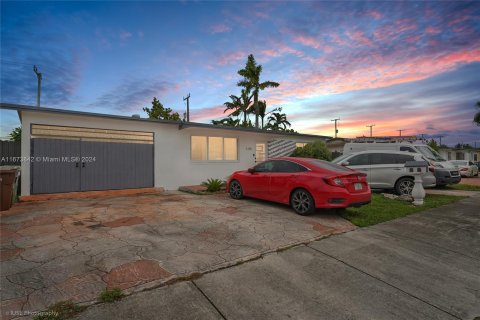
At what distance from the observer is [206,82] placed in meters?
13.7

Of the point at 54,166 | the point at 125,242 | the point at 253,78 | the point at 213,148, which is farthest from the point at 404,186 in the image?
the point at 253,78

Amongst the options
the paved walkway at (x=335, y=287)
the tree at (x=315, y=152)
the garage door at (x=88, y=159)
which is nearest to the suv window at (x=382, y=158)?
the tree at (x=315, y=152)

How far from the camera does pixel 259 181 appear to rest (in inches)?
289

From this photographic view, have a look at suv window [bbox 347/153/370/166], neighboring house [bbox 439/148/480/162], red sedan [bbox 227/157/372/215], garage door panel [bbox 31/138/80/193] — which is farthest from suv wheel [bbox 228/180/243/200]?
neighboring house [bbox 439/148/480/162]

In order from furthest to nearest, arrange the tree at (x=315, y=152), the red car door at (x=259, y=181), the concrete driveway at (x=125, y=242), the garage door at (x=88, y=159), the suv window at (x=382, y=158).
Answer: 1. the tree at (x=315, y=152)
2. the suv window at (x=382, y=158)
3. the garage door at (x=88, y=159)
4. the red car door at (x=259, y=181)
5. the concrete driveway at (x=125, y=242)

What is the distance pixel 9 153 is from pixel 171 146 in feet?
21.0

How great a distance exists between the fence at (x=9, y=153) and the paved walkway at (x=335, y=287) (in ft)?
35.5

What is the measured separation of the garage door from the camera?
27.9ft

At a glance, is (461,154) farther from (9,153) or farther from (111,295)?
(9,153)

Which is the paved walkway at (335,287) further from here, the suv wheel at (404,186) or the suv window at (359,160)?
the suv window at (359,160)

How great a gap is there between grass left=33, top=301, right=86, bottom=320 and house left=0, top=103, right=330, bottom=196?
Result: 808cm

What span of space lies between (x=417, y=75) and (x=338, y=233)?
1027 cm

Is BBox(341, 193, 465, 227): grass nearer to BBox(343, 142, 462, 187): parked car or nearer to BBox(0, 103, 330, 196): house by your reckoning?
BBox(343, 142, 462, 187): parked car

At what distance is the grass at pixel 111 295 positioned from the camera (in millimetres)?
2389
